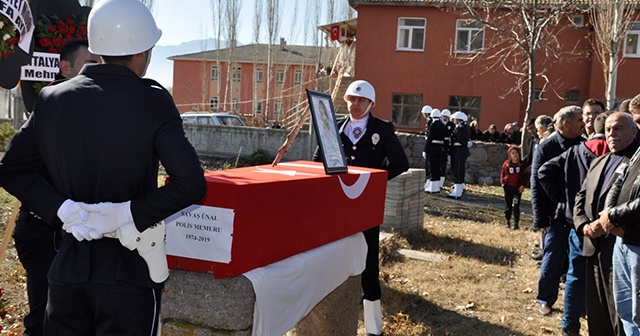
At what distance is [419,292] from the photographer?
22.0 feet

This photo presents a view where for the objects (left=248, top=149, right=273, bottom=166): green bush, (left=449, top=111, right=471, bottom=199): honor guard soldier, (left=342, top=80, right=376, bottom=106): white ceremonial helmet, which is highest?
(left=342, top=80, right=376, bottom=106): white ceremonial helmet

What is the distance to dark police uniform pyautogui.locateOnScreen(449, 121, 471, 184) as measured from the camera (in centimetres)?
1554

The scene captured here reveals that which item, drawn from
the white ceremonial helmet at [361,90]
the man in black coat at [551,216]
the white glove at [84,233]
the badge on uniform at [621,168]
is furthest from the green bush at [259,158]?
the white glove at [84,233]

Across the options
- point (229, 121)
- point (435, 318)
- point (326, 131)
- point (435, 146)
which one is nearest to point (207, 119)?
point (229, 121)

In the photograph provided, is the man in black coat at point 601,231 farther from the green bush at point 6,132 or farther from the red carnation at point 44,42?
the green bush at point 6,132

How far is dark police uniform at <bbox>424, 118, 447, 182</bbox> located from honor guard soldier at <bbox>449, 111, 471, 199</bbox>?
318 millimetres

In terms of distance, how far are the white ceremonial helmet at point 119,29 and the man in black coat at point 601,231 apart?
3.40 m

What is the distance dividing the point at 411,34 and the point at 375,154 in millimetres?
22902

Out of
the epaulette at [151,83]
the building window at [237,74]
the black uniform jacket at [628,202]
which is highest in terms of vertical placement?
the building window at [237,74]

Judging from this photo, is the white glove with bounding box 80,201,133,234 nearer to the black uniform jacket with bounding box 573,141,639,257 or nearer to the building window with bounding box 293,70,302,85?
the black uniform jacket with bounding box 573,141,639,257

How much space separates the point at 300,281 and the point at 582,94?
25.5 m

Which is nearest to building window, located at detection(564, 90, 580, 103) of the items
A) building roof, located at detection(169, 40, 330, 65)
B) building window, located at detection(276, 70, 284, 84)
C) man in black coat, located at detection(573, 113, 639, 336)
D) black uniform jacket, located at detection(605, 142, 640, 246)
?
man in black coat, located at detection(573, 113, 639, 336)

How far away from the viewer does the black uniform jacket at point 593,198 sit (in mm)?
4613

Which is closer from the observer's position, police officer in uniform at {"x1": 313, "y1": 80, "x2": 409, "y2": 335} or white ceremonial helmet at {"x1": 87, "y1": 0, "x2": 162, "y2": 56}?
white ceremonial helmet at {"x1": 87, "y1": 0, "x2": 162, "y2": 56}
